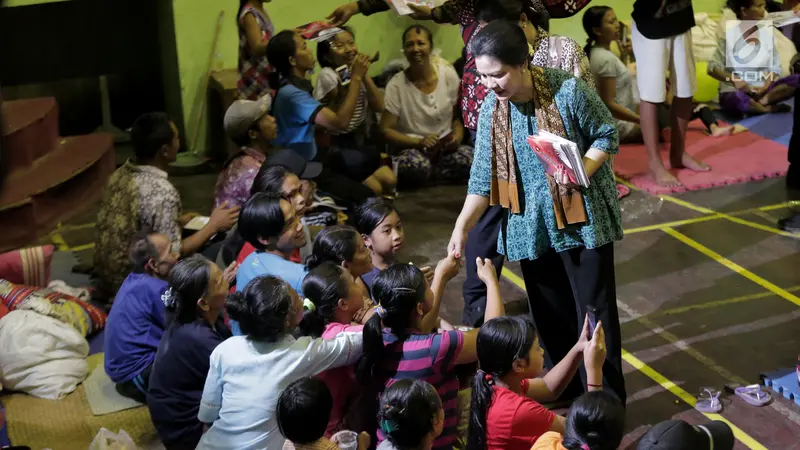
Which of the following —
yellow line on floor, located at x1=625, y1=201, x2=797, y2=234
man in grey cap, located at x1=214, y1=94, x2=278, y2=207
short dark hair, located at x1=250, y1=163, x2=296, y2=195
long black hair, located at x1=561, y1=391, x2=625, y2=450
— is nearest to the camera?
long black hair, located at x1=561, y1=391, x2=625, y2=450

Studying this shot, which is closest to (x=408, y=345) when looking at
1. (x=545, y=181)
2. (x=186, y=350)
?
(x=545, y=181)

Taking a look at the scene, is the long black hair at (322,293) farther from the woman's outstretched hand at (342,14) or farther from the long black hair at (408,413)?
the woman's outstretched hand at (342,14)

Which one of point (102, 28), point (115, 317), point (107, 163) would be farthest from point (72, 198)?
point (115, 317)

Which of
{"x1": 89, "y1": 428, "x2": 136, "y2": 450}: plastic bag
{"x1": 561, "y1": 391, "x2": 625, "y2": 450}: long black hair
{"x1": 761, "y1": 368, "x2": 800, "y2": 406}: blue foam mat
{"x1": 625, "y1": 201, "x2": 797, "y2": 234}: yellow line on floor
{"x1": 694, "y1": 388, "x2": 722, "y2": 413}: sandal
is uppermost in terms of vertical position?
{"x1": 561, "y1": 391, "x2": 625, "y2": 450}: long black hair

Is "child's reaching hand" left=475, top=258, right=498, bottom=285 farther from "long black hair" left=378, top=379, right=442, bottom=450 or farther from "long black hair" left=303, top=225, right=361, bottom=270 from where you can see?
"long black hair" left=378, top=379, right=442, bottom=450

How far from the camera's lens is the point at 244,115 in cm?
583

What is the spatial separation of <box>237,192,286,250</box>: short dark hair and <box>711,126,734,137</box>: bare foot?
4.92 meters

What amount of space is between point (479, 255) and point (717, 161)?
3.44 metres

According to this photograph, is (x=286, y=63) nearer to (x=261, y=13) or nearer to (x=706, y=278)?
(x=261, y=13)

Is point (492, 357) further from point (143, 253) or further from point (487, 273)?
point (143, 253)

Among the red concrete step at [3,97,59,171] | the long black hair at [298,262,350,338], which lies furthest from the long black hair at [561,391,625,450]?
the red concrete step at [3,97,59,171]

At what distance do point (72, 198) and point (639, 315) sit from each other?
14.4 ft

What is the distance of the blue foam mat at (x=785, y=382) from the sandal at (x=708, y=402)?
0.83 feet

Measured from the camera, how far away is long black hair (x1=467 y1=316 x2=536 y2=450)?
3508 millimetres
